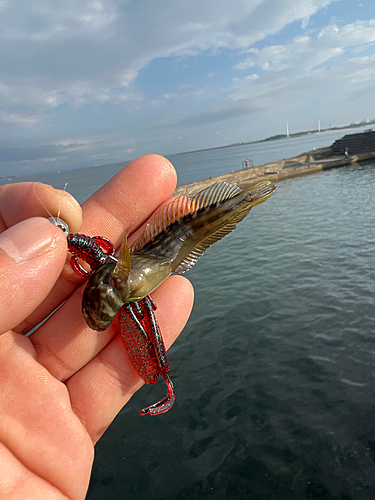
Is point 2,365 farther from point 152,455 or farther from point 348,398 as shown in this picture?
point 348,398

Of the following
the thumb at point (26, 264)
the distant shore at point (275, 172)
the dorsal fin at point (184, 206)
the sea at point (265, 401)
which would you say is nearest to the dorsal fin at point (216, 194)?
the dorsal fin at point (184, 206)

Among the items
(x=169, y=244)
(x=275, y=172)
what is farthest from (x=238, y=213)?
(x=275, y=172)

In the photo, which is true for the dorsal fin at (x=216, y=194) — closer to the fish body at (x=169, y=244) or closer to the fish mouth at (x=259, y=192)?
the fish body at (x=169, y=244)

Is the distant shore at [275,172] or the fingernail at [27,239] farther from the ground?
the fingernail at [27,239]

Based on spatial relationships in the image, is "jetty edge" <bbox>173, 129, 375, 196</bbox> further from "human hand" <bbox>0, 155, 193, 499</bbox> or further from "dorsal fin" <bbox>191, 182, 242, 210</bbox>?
"dorsal fin" <bbox>191, 182, 242, 210</bbox>

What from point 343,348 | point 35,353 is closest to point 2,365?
point 35,353

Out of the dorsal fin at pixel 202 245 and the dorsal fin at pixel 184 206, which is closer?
the dorsal fin at pixel 184 206
